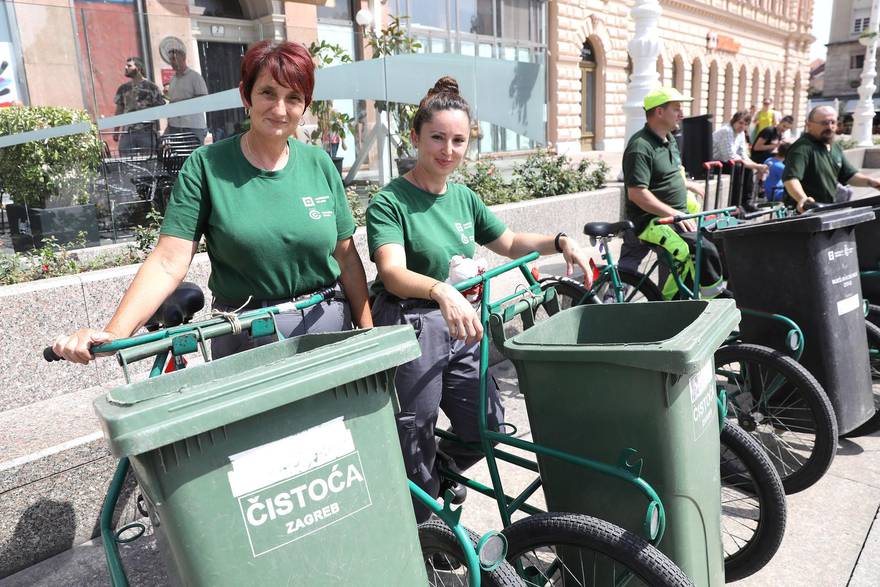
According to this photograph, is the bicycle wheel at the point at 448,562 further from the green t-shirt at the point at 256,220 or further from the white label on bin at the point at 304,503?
the green t-shirt at the point at 256,220

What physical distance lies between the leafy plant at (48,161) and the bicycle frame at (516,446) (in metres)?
4.06

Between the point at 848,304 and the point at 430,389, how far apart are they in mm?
2145

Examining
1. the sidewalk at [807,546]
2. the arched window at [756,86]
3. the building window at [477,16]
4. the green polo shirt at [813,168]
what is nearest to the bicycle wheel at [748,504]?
the sidewalk at [807,546]

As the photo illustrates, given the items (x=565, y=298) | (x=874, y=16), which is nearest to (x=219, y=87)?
(x=565, y=298)

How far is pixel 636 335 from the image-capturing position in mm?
2297

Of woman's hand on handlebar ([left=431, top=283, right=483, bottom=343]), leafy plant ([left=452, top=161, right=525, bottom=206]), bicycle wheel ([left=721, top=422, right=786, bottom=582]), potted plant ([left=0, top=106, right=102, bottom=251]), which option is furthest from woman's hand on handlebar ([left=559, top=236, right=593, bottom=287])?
leafy plant ([left=452, top=161, right=525, bottom=206])

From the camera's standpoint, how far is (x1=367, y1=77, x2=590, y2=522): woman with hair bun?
2338mm

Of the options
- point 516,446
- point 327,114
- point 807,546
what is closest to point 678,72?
point 327,114

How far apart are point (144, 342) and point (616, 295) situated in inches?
96.2

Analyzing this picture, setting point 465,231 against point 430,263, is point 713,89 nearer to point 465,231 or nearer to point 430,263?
point 465,231

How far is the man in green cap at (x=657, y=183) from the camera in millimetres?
4418

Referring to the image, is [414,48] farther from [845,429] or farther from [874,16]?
[874,16]

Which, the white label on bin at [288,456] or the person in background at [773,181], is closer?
the white label on bin at [288,456]

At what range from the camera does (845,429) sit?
3.36m
